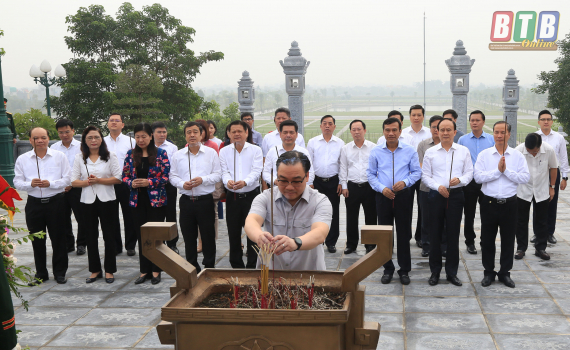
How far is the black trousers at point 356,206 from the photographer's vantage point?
650 cm

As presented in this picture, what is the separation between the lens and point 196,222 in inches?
233

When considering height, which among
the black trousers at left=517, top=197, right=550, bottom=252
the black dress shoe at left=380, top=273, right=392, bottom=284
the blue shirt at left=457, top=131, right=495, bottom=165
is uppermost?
the blue shirt at left=457, top=131, right=495, bottom=165

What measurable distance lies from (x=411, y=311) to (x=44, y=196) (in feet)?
12.7

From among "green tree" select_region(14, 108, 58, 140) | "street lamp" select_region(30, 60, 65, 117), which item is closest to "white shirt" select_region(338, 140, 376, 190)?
"green tree" select_region(14, 108, 58, 140)

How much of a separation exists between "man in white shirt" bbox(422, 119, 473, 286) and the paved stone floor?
0.24m

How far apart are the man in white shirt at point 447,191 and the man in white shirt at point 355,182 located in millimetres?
1011

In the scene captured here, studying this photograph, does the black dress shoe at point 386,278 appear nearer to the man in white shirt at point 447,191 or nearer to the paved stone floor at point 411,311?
the paved stone floor at point 411,311

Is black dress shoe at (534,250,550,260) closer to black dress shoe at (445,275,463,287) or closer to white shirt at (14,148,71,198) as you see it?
black dress shoe at (445,275,463,287)

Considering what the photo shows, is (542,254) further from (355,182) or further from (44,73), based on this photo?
(44,73)

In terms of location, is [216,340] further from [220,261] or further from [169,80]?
[169,80]

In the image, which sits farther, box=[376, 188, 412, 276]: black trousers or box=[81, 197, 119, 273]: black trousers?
box=[81, 197, 119, 273]: black trousers

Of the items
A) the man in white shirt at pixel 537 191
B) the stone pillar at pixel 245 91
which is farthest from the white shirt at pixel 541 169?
the stone pillar at pixel 245 91

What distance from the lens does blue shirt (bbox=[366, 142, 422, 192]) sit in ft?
18.8

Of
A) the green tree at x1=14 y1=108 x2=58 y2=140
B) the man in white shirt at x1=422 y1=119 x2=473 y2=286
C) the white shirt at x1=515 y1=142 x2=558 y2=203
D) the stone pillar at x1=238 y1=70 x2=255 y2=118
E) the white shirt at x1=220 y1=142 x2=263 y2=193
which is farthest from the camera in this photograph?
the green tree at x1=14 y1=108 x2=58 y2=140
